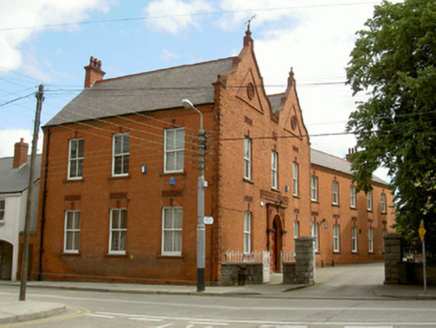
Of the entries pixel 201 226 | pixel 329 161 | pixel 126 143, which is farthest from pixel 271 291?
pixel 329 161

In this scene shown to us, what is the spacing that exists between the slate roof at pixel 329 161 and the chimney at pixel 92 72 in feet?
56.9

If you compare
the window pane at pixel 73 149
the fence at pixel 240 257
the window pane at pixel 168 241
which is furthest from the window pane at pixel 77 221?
the fence at pixel 240 257

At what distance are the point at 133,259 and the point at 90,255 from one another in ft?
9.32

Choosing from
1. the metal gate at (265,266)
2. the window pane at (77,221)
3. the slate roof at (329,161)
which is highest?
the slate roof at (329,161)

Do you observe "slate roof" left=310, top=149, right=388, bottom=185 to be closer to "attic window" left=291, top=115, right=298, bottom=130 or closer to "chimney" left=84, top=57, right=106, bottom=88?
"attic window" left=291, top=115, right=298, bottom=130

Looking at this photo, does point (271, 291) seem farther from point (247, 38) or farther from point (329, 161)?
point (329, 161)

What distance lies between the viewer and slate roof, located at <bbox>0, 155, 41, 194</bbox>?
29906 millimetres

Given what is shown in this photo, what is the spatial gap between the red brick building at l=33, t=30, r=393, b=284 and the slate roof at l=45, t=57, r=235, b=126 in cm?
8

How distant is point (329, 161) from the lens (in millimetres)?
44125

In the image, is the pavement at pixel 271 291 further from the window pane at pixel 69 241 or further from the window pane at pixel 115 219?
the window pane at pixel 115 219

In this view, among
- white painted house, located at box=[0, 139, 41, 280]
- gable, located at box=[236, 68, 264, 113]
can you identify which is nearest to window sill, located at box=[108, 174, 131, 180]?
white painted house, located at box=[0, 139, 41, 280]

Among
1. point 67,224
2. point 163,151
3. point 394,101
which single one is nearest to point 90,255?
point 67,224

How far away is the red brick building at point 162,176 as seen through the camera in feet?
75.9

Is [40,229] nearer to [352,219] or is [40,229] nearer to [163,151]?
[163,151]
